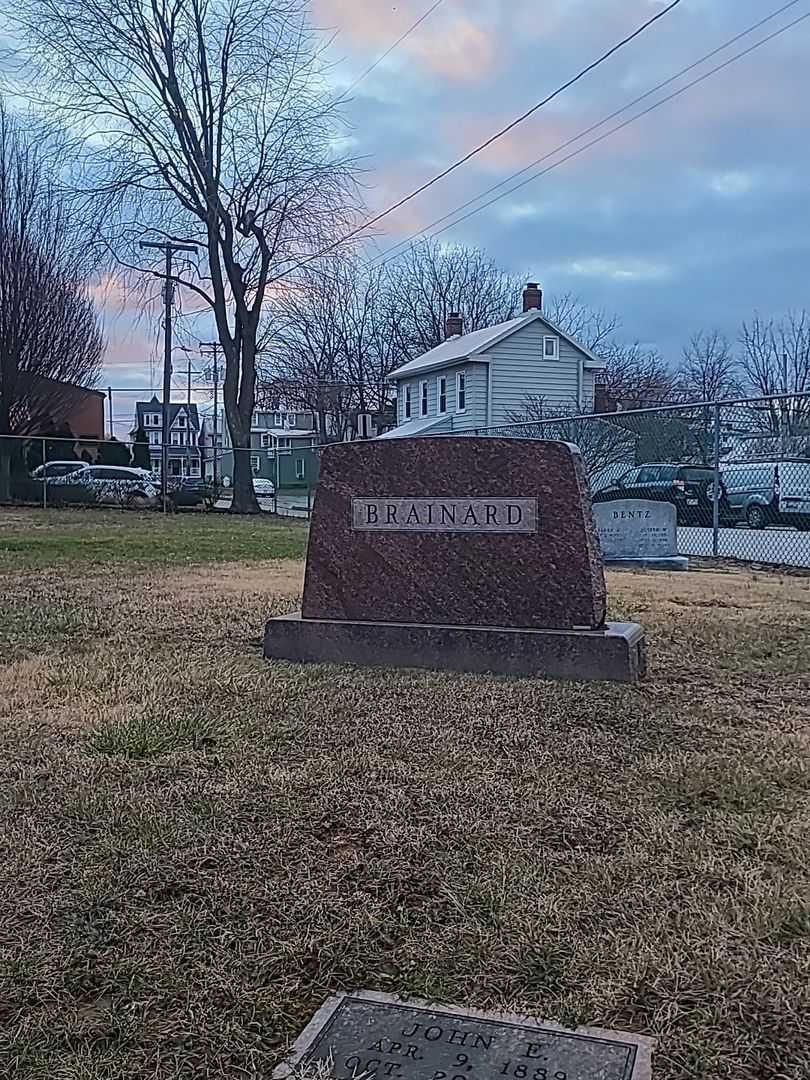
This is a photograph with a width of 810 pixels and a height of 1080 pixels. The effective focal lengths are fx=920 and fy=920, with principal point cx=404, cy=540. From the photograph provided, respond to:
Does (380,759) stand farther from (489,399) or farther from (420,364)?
(420,364)

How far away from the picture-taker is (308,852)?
2.26 meters

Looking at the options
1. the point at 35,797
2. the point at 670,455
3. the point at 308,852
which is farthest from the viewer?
the point at 670,455

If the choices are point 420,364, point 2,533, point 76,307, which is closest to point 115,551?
point 2,533

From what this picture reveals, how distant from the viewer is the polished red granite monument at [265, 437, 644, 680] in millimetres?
4051

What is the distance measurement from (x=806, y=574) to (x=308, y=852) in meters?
7.96

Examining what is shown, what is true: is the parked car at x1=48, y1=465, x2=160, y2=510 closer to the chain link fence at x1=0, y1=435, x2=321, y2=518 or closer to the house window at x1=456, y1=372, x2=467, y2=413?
the chain link fence at x1=0, y1=435, x2=321, y2=518

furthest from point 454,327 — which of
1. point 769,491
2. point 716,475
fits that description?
point 716,475

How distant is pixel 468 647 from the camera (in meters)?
4.14

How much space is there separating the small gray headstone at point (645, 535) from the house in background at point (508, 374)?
16.7 meters

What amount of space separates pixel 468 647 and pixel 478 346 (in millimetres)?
24117

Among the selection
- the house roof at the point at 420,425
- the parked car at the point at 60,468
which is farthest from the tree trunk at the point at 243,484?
the house roof at the point at 420,425

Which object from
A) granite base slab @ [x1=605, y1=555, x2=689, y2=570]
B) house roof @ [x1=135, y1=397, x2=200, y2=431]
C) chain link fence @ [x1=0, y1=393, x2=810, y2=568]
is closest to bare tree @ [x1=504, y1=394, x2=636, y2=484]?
chain link fence @ [x1=0, y1=393, x2=810, y2=568]

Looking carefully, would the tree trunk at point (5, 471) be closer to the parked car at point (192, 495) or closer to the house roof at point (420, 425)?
the parked car at point (192, 495)

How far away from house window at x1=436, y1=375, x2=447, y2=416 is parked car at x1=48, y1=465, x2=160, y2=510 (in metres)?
10.4
